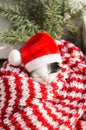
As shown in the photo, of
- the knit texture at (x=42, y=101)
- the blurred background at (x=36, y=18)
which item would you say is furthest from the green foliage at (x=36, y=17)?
the knit texture at (x=42, y=101)

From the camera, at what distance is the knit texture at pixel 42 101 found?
2.89 ft

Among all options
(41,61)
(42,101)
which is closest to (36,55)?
(41,61)

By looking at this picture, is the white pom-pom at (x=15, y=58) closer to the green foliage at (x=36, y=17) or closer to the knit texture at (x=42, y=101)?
the knit texture at (x=42, y=101)

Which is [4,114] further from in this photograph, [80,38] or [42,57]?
[80,38]

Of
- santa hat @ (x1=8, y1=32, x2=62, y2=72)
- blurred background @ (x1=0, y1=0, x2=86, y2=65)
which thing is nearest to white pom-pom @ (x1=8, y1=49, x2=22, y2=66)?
santa hat @ (x1=8, y1=32, x2=62, y2=72)

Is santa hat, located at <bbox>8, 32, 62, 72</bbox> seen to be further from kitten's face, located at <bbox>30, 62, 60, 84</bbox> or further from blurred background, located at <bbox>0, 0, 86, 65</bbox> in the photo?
blurred background, located at <bbox>0, 0, 86, 65</bbox>

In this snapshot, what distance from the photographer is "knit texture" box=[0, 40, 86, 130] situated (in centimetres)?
88

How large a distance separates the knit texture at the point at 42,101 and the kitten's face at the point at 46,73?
2cm

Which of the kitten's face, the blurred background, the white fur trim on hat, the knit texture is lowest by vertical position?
the knit texture

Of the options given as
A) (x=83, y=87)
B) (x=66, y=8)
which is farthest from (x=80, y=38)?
(x=83, y=87)

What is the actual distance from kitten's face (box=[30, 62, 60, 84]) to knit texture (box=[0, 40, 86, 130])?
17 millimetres

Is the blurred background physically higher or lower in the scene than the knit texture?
higher

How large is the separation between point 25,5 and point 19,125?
473 mm

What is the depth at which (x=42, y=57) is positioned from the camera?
34.7 inches
